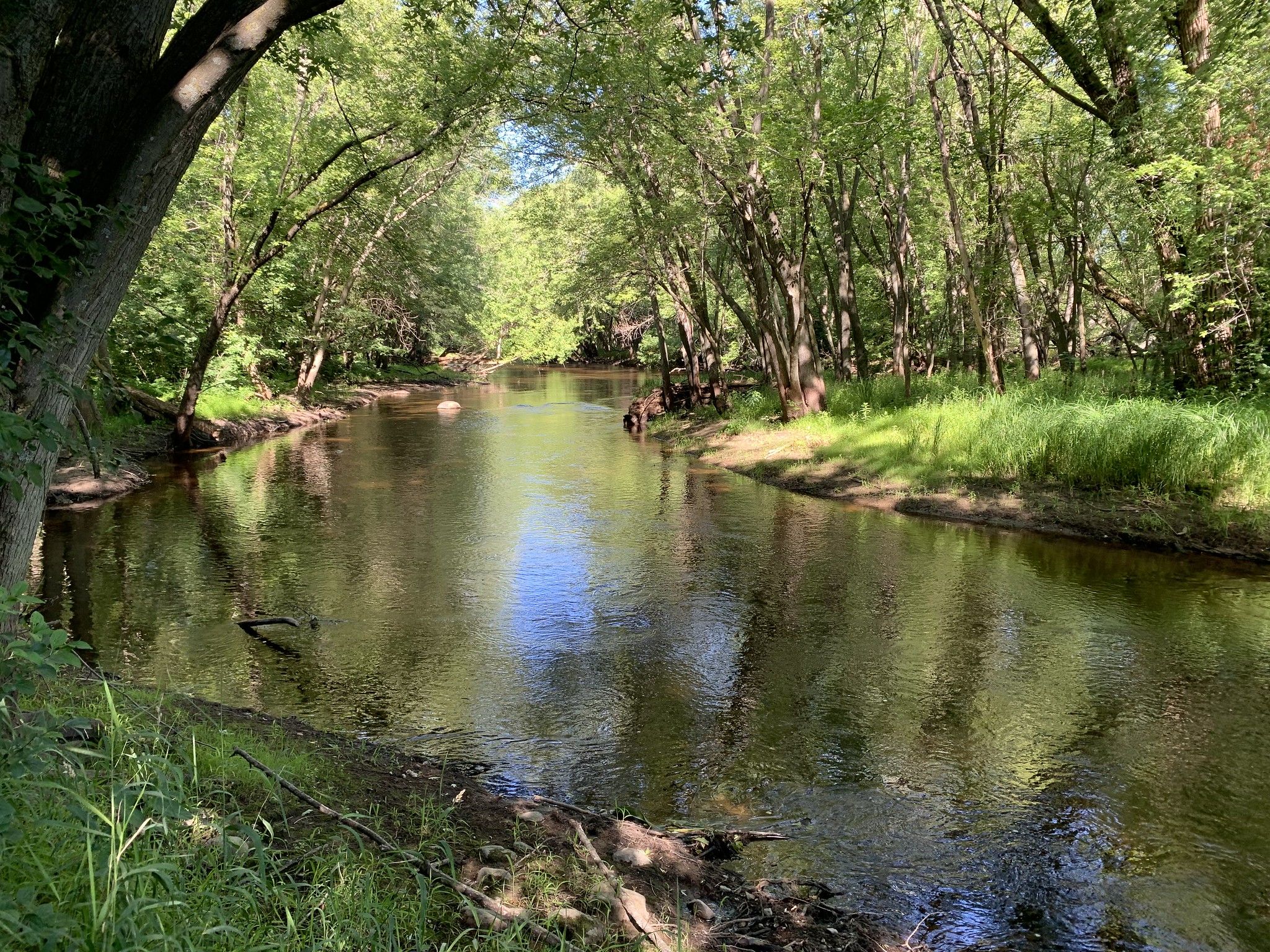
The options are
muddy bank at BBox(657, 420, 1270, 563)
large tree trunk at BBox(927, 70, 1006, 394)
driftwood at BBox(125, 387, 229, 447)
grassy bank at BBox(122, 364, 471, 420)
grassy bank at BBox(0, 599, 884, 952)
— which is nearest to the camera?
grassy bank at BBox(0, 599, 884, 952)

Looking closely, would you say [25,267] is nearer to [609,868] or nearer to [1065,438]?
[609,868]

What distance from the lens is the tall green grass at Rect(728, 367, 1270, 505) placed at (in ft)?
36.7

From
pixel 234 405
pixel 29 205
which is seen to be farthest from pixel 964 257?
pixel 234 405

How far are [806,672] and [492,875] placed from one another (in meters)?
4.56

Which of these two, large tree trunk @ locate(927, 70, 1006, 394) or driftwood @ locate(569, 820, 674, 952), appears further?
large tree trunk @ locate(927, 70, 1006, 394)

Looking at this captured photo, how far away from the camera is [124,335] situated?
20797 millimetres

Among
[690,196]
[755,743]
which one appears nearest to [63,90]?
[755,743]

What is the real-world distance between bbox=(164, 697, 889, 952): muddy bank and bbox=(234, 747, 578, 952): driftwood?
0.25 feet

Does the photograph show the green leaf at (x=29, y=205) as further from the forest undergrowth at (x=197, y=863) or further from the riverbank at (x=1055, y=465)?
the riverbank at (x=1055, y=465)

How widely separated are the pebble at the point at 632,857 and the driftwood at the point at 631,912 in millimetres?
267

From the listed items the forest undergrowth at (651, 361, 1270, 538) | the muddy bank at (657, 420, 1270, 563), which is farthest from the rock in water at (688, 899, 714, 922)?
the forest undergrowth at (651, 361, 1270, 538)

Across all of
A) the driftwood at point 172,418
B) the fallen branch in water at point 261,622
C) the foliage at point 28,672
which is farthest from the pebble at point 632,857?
the driftwood at point 172,418

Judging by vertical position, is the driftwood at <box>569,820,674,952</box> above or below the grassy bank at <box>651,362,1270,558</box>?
below

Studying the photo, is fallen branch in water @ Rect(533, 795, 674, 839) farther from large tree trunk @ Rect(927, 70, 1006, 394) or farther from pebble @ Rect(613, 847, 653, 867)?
large tree trunk @ Rect(927, 70, 1006, 394)
